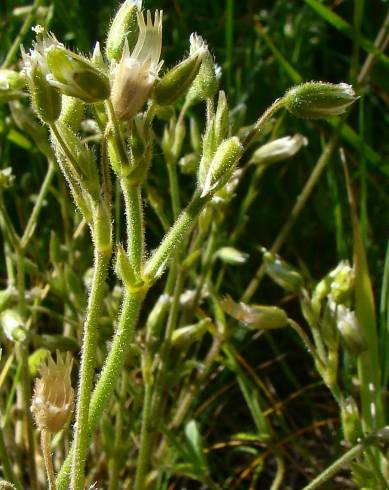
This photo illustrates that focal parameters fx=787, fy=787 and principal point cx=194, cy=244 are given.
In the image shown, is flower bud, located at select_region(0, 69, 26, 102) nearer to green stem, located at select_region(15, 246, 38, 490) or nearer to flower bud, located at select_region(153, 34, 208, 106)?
green stem, located at select_region(15, 246, 38, 490)

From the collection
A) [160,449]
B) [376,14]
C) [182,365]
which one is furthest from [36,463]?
[376,14]

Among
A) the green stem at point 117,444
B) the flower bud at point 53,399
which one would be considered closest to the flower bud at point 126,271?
the flower bud at point 53,399

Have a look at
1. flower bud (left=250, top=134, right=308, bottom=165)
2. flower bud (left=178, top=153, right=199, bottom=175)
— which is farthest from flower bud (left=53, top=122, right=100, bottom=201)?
flower bud (left=250, top=134, right=308, bottom=165)

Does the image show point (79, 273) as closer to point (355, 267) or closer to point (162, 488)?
point (162, 488)

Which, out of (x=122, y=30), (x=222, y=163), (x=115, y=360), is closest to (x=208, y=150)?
(x=222, y=163)

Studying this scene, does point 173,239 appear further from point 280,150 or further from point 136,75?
point 280,150

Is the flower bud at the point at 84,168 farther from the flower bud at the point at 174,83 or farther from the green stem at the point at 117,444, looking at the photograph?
the green stem at the point at 117,444
